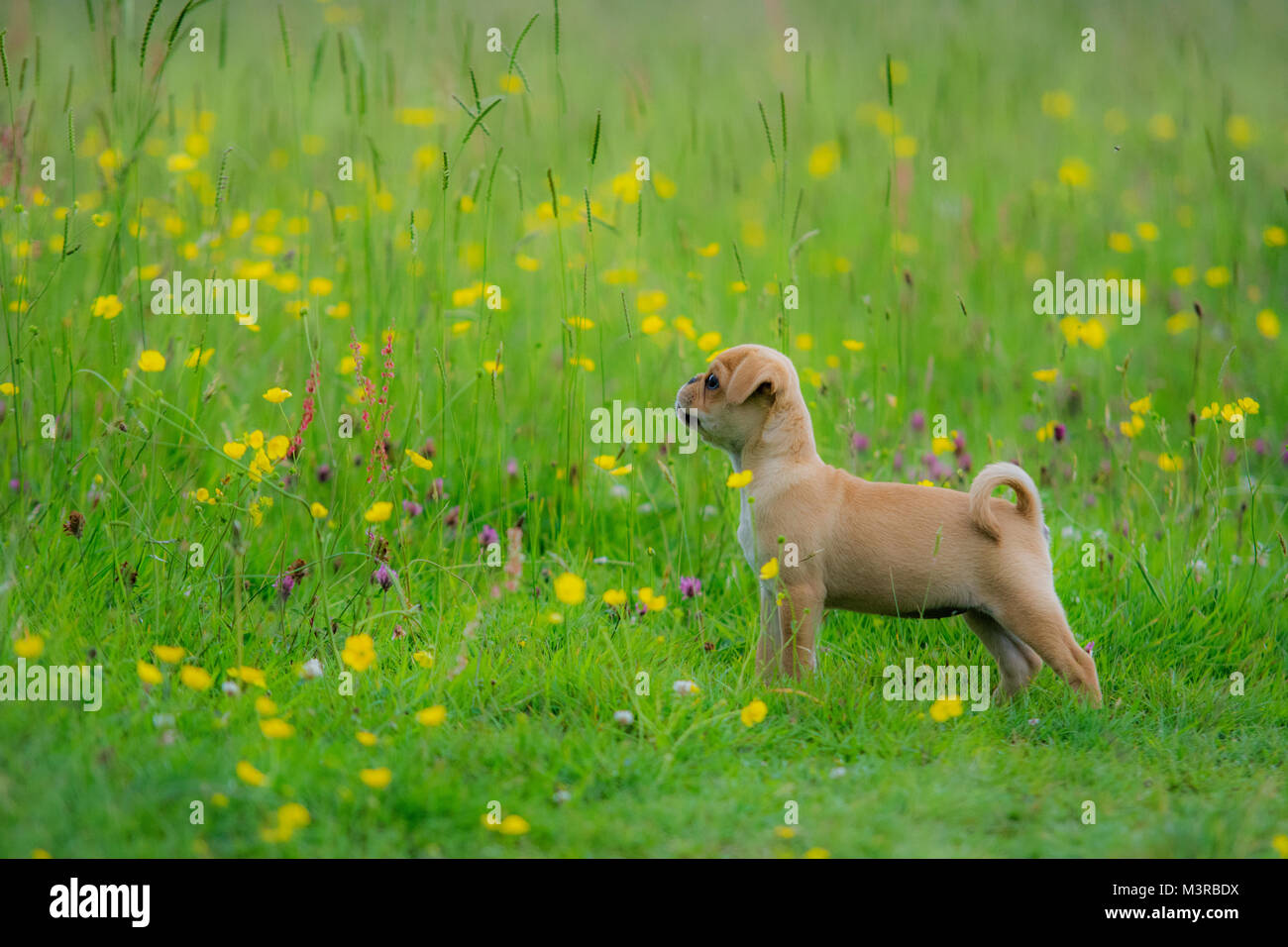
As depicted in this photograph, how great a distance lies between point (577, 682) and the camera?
3.58 metres

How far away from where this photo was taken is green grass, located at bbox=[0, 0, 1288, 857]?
3.08 m

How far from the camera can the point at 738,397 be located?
374 centimetres

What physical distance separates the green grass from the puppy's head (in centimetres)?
45

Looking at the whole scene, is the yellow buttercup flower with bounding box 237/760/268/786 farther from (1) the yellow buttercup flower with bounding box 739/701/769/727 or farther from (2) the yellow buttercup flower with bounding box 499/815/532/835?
(1) the yellow buttercup flower with bounding box 739/701/769/727

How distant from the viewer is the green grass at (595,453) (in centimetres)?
308

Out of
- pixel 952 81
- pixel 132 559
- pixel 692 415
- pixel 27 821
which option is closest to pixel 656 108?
pixel 952 81

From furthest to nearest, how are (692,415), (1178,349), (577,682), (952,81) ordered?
(952,81) → (1178,349) → (692,415) → (577,682)

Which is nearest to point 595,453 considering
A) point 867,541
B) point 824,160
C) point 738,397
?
point 738,397

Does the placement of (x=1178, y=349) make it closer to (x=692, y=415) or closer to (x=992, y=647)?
(x=992, y=647)

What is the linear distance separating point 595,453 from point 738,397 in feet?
5.17

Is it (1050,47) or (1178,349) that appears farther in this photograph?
(1050,47)

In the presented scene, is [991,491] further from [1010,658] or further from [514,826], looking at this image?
[514,826]

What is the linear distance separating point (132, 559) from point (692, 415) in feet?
6.14

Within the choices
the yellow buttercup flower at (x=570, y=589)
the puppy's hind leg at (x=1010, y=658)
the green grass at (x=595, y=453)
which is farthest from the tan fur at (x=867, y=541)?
the yellow buttercup flower at (x=570, y=589)
